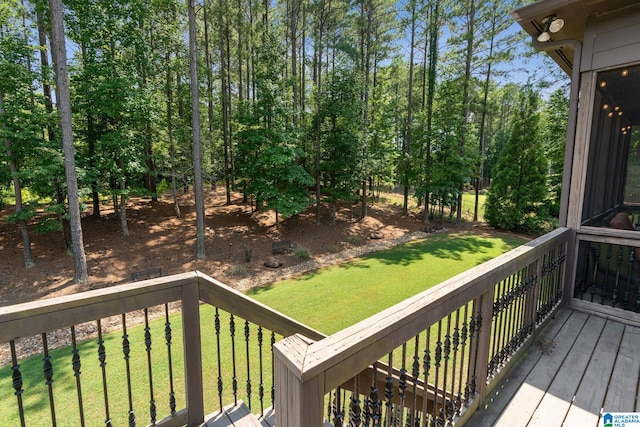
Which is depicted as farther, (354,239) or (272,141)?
(354,239)

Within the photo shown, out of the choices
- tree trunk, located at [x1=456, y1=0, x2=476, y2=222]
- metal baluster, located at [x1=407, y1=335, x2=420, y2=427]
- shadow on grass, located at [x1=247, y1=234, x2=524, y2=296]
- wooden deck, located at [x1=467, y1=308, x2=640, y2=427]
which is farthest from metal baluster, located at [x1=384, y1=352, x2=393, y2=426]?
tree trunk, located at [x1=456, y1=0, x2=476, y2=222]

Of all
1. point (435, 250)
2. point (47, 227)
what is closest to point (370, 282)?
point (435, 250)

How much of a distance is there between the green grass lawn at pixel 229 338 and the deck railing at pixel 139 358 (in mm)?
24

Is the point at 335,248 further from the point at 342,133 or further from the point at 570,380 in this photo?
the point at 570,380

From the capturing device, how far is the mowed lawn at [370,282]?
6906 mm

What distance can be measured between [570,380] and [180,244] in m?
11.5

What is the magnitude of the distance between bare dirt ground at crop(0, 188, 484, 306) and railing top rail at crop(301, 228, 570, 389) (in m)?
7.96

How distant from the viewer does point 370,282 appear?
8641 mm

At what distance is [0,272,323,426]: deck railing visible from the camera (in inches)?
61.2

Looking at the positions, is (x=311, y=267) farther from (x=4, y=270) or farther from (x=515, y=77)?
(x=515, y=77)

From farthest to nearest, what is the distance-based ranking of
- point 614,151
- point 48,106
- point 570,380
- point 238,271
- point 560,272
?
point 48,106, point 238,271, point 614,151, point 560,272, point 570,380

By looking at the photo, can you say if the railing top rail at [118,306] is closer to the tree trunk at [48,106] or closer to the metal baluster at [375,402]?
the metal baluster at [375,402]

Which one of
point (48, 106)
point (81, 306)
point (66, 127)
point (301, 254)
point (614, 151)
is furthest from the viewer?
point (301, 254)

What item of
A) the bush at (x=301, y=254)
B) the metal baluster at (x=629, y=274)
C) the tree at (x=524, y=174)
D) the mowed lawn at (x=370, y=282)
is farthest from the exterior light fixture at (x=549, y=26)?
the tree at (x=524, y=174)
